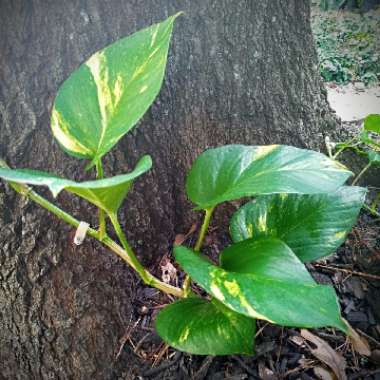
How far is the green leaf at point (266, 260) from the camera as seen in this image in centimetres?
51

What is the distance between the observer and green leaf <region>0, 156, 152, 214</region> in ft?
1.17

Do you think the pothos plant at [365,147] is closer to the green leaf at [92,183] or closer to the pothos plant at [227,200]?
the pothos plant at [227,200]

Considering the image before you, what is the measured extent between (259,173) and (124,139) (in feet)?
1.24

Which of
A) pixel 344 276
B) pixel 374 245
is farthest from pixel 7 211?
pixel 374 245

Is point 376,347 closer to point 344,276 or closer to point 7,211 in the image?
point 344,276

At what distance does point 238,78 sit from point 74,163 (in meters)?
0.45

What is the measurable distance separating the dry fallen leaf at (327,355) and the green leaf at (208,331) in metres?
0.29

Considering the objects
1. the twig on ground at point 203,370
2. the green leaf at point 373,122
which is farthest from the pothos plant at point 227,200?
the green leaf at point 373,122

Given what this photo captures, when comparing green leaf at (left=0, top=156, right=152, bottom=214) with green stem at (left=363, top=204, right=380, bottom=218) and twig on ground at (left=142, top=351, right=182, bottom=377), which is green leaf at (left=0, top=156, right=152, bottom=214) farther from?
green stem at (left=363, top=204, right=380, bottom=218)

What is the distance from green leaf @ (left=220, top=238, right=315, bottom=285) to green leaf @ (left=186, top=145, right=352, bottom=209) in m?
0.10

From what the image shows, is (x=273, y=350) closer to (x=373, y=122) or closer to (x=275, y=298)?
(x=275, y=298)

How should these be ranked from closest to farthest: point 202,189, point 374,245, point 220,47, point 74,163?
point 202,189
point 74,163
point 220,47
point 374,245

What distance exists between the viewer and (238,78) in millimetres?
904

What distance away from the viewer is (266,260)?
21.5 inches
